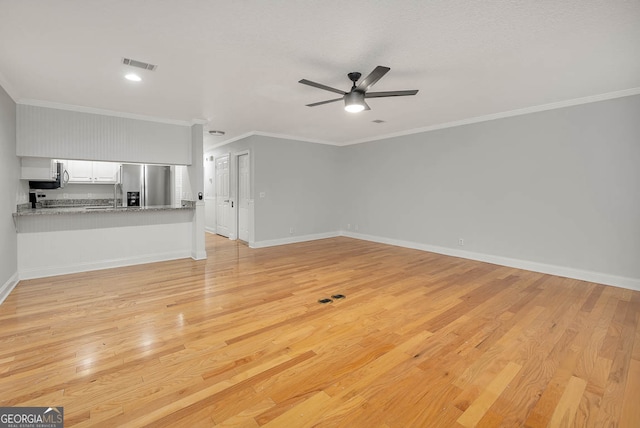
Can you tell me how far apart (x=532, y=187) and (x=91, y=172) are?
837 centimetres

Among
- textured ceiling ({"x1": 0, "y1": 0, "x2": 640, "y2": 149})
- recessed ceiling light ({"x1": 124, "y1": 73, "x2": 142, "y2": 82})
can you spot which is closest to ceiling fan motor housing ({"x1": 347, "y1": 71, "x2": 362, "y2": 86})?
textured ceiling ({"x1": 0, "y1": 0, "x2": 640, "y2": 149})

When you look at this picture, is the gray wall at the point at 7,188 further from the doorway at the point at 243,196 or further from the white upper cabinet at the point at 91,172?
the doorway at the point at 243,196

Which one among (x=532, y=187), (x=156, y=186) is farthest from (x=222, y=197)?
(x=532, y=187)

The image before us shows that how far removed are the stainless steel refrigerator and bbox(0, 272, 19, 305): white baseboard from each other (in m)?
2.58

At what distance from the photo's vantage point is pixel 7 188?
11.9 feet

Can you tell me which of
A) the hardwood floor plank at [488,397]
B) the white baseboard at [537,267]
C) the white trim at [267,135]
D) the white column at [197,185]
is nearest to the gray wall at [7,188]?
the white column at [197,185]

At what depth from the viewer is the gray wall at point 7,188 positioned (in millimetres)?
3410

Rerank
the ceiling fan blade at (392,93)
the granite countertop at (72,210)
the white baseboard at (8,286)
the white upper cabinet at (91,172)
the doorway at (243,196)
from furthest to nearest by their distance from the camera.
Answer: the doorway at (243,196) → the white upper cabinet at (91,172) → the granite countertop at (72,210) → the white baseboard at (8,286) → the ceiling fan blade at (392,93)

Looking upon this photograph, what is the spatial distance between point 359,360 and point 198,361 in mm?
1225

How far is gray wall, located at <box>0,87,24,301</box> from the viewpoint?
3.41 meters

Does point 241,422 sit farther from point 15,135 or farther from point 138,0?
point 15,135

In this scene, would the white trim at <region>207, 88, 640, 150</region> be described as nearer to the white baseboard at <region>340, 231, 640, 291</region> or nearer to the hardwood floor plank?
the white baseboard at <region>340, 231, 640, 291</region>

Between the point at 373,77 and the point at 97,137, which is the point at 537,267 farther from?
the point at 97,137

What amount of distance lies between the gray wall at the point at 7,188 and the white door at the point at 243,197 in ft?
12.3
